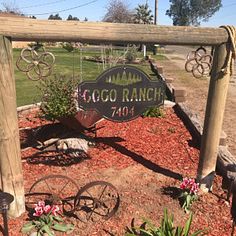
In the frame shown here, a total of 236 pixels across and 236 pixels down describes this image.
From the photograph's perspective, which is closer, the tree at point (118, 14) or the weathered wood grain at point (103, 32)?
the weathered wood grain at point (103, 32)

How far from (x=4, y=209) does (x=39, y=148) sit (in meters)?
2.63

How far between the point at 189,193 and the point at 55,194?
163cm

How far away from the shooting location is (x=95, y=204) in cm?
359

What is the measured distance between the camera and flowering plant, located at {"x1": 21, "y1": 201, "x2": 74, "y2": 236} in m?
3.25

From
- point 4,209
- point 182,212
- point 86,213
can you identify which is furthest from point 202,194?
point 4,209

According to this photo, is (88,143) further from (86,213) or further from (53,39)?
(53,39)

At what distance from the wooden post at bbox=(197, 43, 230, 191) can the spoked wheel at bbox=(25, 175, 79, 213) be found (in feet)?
5.53

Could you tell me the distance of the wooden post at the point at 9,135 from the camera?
3113 mm

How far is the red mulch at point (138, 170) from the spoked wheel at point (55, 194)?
0.20m

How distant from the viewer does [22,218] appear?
355 centimetres

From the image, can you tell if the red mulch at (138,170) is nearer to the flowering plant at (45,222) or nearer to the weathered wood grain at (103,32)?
the flowering plant at (45,222)

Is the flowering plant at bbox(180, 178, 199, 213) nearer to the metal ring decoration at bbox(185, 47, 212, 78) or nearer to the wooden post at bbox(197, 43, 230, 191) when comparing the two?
the wooden post at bbox(197, 43, 230, 191)

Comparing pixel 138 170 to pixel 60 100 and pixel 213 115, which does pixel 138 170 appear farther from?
pixel 60 100

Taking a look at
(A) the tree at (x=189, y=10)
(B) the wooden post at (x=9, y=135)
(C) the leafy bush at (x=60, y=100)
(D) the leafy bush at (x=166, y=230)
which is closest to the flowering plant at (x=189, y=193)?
(D) the leafy bush at (x=166, y=230)
